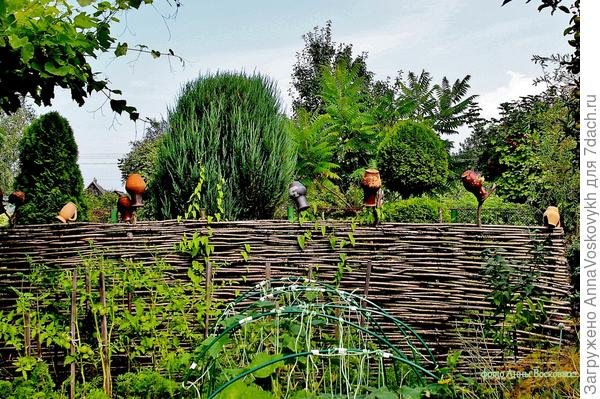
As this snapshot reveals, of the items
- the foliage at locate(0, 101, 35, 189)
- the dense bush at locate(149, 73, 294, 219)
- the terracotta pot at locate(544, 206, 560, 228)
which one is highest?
the foliage at locate(0, 101, 35, 189)

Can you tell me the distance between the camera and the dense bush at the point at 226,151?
594 cm

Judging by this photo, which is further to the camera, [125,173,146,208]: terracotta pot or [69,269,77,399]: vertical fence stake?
[125,173,146,208]: terracotta pot

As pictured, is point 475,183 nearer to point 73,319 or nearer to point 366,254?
point 366,254

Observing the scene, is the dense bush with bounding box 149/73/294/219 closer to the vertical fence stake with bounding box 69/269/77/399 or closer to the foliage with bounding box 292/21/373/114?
the vertical fence stake with bounding box 69/269/77/399

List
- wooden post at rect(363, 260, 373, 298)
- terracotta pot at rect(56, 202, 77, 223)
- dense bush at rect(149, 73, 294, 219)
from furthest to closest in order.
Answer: dense bush at rect(149, 73, 294, 219)
terracotta pot at rect(56, 202, 77, 223)
wooden post at rect(363, 260, 373, 298)

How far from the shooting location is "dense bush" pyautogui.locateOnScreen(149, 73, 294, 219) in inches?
234

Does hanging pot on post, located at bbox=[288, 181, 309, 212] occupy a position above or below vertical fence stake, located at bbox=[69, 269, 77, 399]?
above

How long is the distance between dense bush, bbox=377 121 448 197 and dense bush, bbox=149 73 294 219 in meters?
4.51

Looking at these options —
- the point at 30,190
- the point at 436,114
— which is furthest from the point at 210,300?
the point at 436,114

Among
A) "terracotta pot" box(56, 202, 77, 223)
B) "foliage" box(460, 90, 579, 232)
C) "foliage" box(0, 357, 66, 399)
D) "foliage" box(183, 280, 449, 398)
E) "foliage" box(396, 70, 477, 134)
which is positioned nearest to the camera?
"foliage" box(183, 280, 449, 398)

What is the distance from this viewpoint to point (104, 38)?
3.20 m

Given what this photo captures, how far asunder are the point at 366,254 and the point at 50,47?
2.47 metres

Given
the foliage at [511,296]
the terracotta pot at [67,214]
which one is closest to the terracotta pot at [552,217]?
the foliage at [511,296]

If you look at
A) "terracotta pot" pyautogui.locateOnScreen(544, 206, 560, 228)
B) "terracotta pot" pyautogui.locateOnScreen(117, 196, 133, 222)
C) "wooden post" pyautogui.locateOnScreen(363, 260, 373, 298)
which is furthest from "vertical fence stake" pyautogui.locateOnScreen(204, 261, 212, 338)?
"terracotta pot" pyautogui.locateOnScreen(544, 206, 560, 228)
